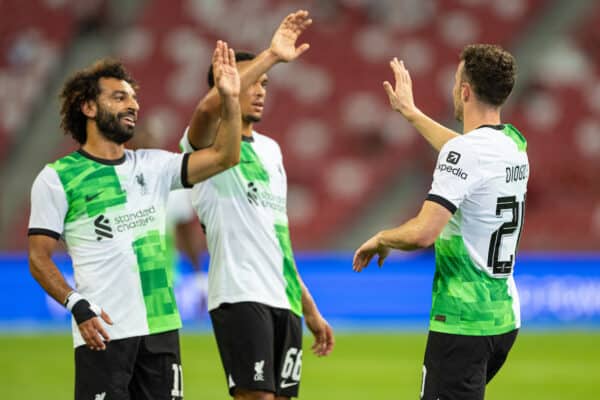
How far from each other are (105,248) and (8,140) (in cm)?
1473

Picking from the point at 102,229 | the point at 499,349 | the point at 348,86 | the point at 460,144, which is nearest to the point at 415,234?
the point at 460,144

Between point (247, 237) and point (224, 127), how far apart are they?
1.04 meters

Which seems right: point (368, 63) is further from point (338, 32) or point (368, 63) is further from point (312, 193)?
point (312, 193)

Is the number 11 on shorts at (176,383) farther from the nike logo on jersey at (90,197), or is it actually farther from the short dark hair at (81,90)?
the short dark hair at (81,90)

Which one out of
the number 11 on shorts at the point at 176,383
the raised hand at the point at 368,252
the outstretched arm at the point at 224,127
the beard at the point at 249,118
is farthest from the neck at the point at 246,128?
the raised hand at the point at 368,252

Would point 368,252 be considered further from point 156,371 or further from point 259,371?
point 259,371

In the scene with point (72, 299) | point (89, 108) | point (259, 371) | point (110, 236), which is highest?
point (89, 108)

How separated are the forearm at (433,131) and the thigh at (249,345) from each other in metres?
1.45

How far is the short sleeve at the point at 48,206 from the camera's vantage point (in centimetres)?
556

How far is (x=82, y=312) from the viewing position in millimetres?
5375

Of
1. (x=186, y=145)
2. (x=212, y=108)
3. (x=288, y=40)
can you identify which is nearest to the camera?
(x=288, y=40)

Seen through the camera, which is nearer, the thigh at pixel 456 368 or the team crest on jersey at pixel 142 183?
the thigh at pixel 456 368

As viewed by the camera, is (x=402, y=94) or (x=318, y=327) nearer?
(x=402, y=94)

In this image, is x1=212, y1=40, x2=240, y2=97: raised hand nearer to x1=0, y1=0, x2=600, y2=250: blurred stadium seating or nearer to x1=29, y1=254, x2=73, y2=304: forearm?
x1=29, y1=254, x2=73, y2=304: forearm
